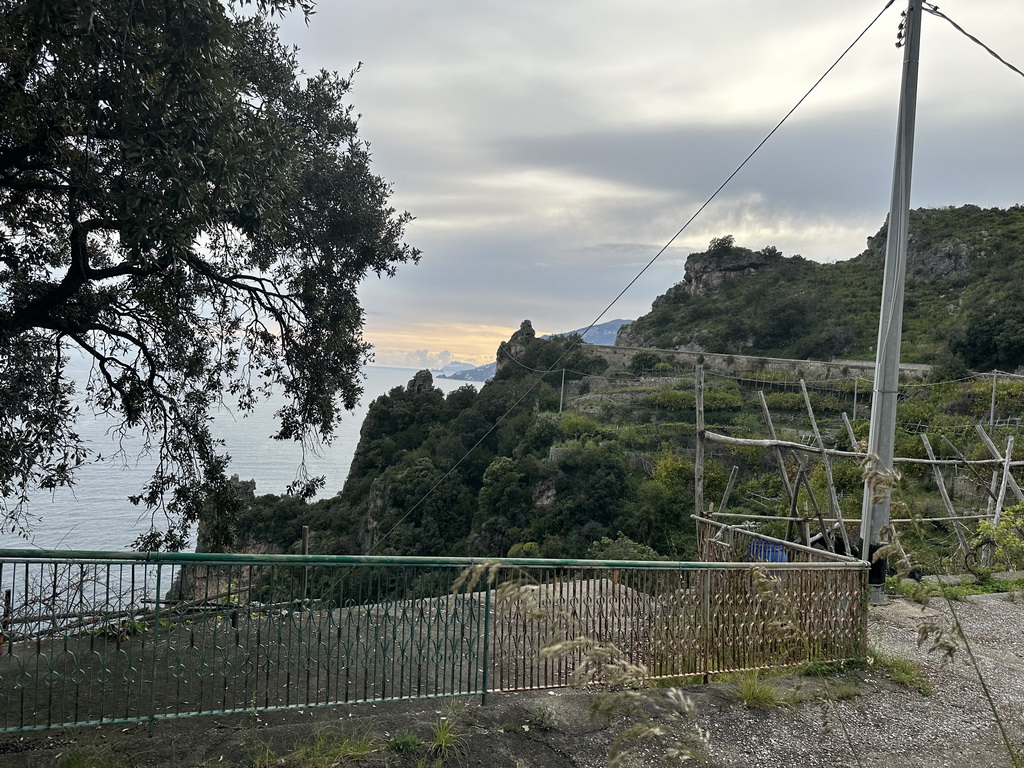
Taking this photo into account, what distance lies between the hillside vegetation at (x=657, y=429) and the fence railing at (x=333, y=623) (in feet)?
28.5

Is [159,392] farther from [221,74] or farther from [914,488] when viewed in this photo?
[914,488]

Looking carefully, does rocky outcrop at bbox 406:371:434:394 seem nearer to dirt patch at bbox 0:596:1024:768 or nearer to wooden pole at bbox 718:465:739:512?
wooden pole at bbox 718:465:739:512

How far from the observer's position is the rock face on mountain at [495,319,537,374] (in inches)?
2115

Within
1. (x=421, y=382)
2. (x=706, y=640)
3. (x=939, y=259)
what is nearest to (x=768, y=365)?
(x=939, y=259)

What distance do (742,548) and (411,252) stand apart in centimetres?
553

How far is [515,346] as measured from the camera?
184 feet

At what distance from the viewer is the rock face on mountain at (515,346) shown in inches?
2115

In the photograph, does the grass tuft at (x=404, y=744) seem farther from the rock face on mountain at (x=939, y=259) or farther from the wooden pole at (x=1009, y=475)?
the rock face on mountain at (x=939, y=259)

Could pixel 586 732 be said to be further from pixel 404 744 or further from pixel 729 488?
pixel 729 488

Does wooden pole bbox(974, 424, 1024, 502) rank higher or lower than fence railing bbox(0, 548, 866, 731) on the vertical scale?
higher

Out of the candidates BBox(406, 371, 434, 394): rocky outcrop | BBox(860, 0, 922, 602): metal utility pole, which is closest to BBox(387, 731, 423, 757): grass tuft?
BBox(860, 0, 922, 602): metal utility pole

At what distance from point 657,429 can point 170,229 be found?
37.8m

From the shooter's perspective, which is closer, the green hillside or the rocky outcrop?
the green hillside

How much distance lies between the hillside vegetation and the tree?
1017 centimetres
